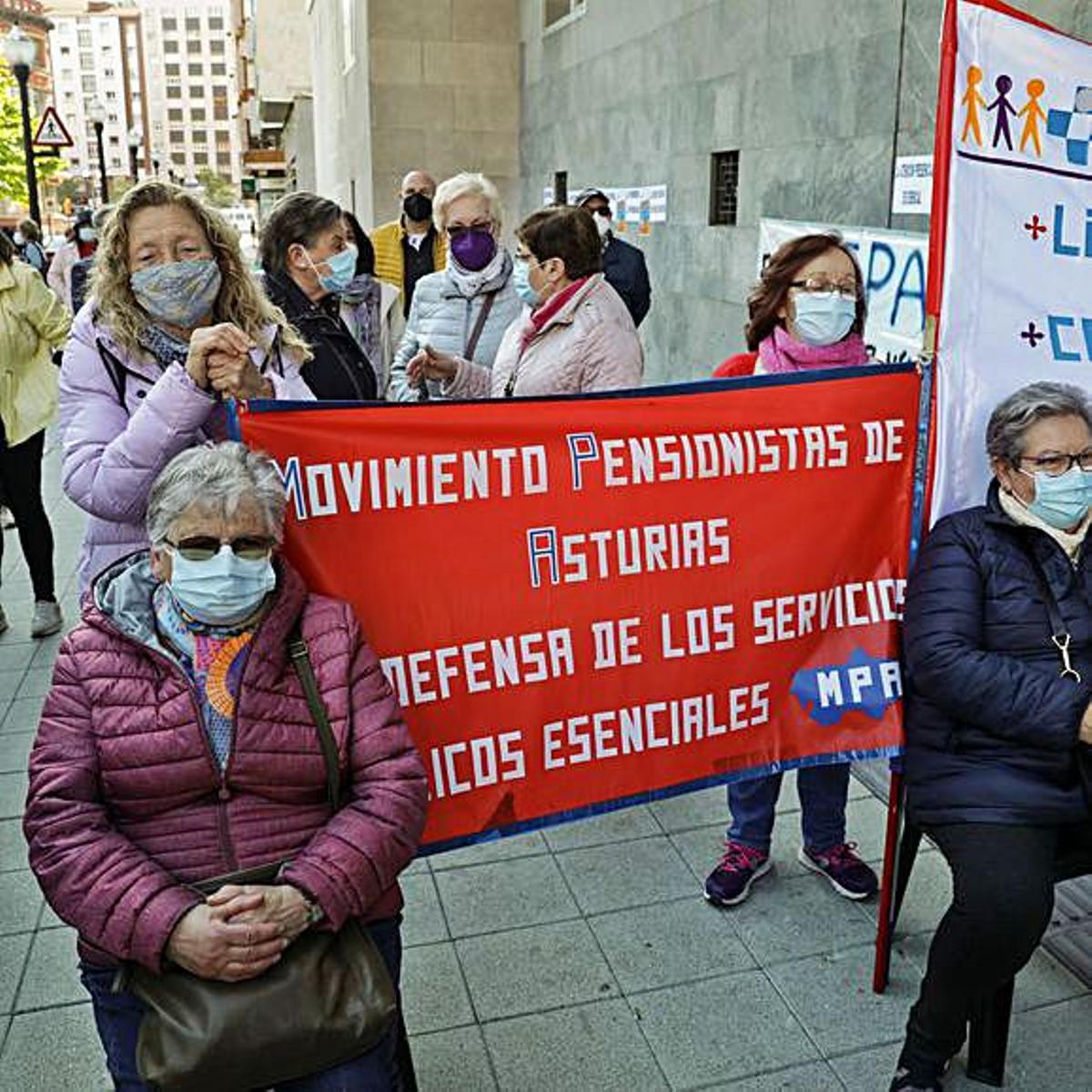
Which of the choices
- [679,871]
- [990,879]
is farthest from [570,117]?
[990,879]

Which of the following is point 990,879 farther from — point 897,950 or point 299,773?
point 299,773

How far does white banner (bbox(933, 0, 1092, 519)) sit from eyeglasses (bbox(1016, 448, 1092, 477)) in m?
0.20

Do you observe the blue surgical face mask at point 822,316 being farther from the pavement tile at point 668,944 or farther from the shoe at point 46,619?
the shoe at point 46,619

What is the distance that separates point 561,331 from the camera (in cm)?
351

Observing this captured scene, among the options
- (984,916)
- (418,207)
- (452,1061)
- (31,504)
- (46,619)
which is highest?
(418,207)

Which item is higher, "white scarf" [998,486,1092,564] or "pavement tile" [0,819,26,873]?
"white scarf" [998,486,1092,564]

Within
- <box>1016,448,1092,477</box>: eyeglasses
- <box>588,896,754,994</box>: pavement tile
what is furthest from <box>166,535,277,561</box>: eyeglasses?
<box>1016,448,1092,477</box>: eyeglasses

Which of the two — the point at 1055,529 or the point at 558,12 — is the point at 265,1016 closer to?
the point at 1055,529

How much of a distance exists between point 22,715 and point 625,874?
7.81ft

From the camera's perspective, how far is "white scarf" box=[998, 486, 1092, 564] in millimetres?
2424

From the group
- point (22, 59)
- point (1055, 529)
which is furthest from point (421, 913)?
point (22, 59)

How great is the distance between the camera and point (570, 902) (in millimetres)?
3137

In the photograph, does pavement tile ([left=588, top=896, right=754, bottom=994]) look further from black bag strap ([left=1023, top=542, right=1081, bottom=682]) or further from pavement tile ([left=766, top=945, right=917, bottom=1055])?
black bag strap ([left=1023, top=542, right=1081, bottom=682])

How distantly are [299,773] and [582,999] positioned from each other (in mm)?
1116
